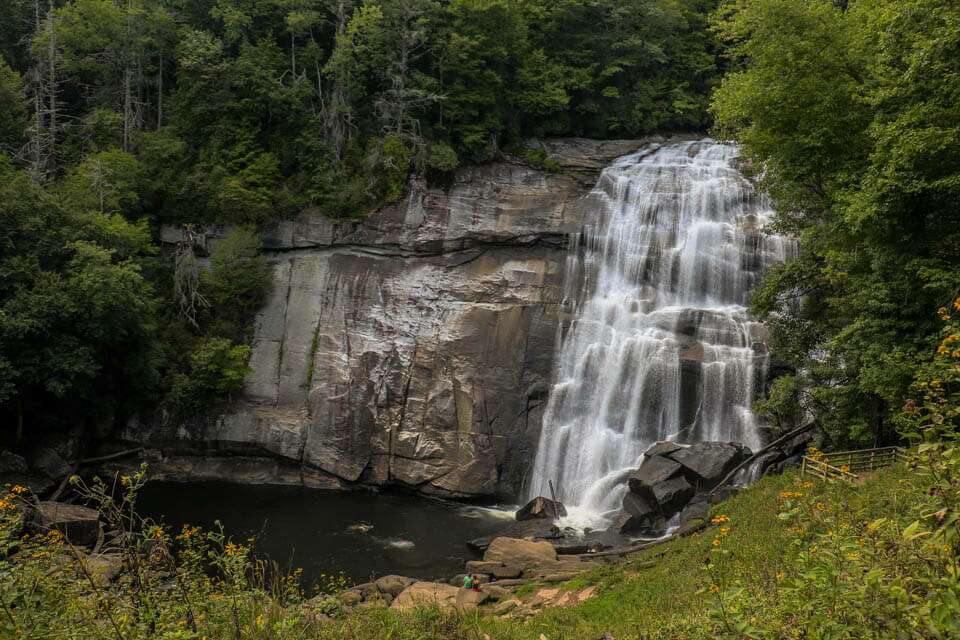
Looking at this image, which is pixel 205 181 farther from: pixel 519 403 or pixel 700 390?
pixel 700 390

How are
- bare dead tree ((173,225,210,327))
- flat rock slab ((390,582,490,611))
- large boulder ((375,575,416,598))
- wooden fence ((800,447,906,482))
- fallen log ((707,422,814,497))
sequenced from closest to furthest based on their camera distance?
wooden fence ((800,447,906,482)) → flat rock slab ((390,582,490,611)) → large boulder ((375,575,416,598)) → fallen log ((707,422,814,497)) → bare dead tree ((173,225,210,327))

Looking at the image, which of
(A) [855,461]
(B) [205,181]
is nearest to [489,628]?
(A) [855,461]

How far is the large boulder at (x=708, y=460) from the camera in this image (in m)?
18.2

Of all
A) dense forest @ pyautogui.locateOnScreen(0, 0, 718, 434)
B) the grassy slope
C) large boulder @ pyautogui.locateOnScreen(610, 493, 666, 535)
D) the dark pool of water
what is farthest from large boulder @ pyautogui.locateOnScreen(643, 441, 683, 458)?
dense forest @ pyautogui.locateOnScreen(0, 0, 718, 434)

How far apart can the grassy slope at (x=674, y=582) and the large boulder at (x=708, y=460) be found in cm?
253

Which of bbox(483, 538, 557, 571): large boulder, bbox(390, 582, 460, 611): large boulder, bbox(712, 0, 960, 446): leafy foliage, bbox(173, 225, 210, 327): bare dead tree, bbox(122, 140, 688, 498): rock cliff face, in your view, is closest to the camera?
bbox(712, 0, 960, 446): leafy foliage

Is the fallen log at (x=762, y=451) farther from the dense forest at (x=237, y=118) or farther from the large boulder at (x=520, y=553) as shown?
the dense forest at (x=237, y=118)

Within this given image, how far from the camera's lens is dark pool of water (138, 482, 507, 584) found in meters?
18.3

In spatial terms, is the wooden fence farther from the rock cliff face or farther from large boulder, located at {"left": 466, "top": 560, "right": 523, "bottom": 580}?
the rock cliff face

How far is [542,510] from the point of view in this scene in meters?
20.5

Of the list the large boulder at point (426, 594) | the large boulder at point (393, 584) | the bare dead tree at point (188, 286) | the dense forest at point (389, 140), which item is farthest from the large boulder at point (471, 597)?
the bare dead tree at point (188, 286)

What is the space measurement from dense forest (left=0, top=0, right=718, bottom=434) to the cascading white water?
6.45m

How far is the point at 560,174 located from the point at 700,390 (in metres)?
12.6

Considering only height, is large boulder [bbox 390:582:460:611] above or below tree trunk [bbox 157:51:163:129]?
below
